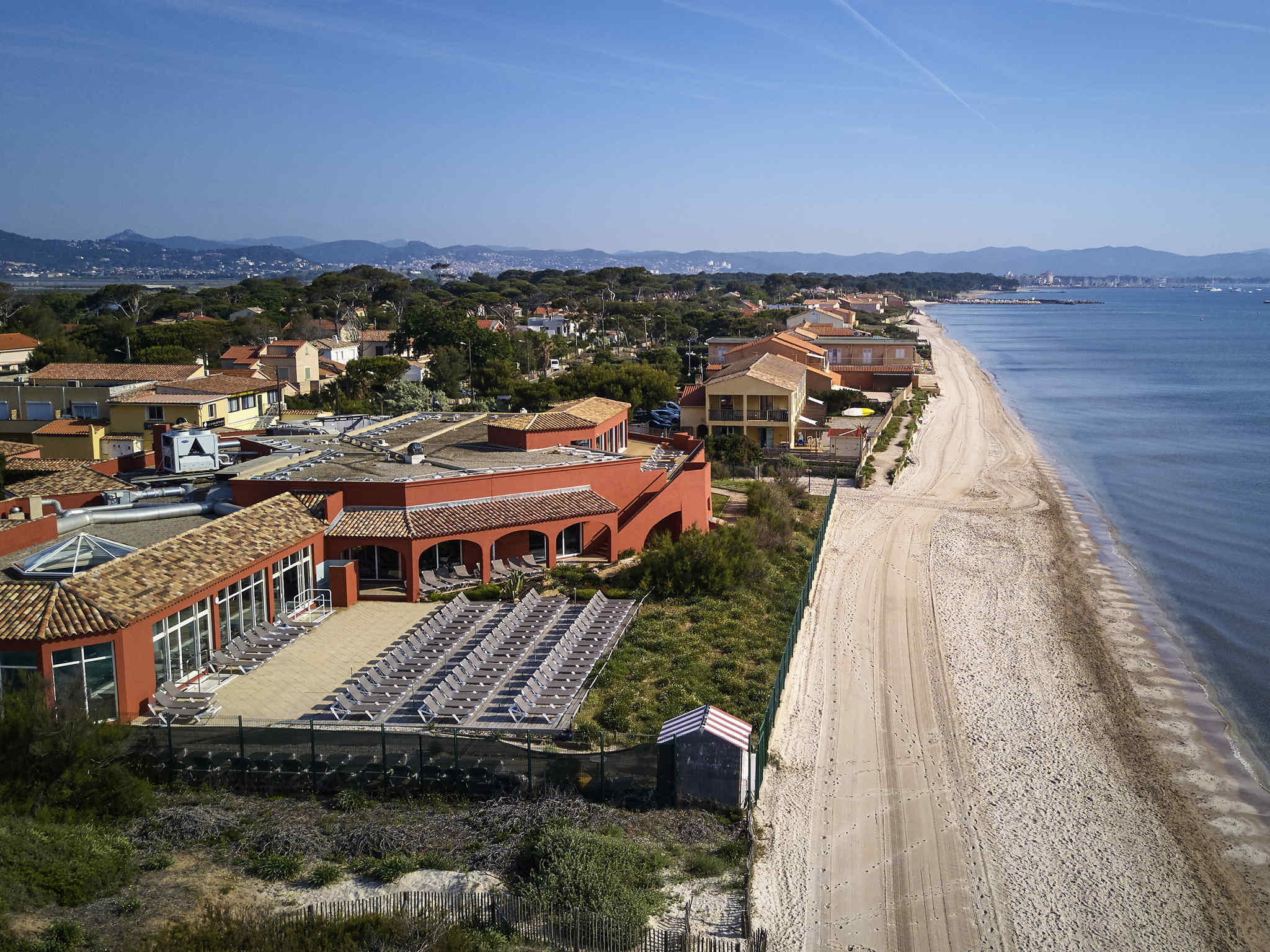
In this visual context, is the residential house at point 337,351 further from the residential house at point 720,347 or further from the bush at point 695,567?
the bush at point 695,567

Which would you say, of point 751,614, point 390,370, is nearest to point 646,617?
point 751,614

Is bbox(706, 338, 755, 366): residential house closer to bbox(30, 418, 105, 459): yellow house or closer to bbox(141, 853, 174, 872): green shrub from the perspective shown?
bbox(30, 418, 105, 459): yellow house

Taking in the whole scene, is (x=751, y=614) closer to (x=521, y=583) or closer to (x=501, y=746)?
(x=521, y=583)

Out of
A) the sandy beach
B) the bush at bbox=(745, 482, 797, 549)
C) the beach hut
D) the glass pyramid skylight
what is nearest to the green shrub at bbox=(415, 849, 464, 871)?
the beach hut

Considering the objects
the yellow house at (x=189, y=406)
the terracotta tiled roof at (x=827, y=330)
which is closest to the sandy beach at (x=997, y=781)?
the yellow house at (x=189, y=406)

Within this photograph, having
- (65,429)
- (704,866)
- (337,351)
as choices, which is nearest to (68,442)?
(65,429)

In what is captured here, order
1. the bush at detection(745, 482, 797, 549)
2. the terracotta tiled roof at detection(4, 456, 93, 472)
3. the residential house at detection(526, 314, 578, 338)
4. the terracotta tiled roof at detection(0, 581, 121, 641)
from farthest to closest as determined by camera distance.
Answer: the residential house at detection(526, 314, 578, 338) < the terracotta tiled roof at detection(4, 456, 93, 472) < the bush at detection(745, 482, 797, 549) < the terracotta tiled roof at detection(0, 581, 121, 641)

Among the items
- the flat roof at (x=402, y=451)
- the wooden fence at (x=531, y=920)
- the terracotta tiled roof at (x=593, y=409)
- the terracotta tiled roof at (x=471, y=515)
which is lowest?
the wooden fence at (x=531, y=920)
